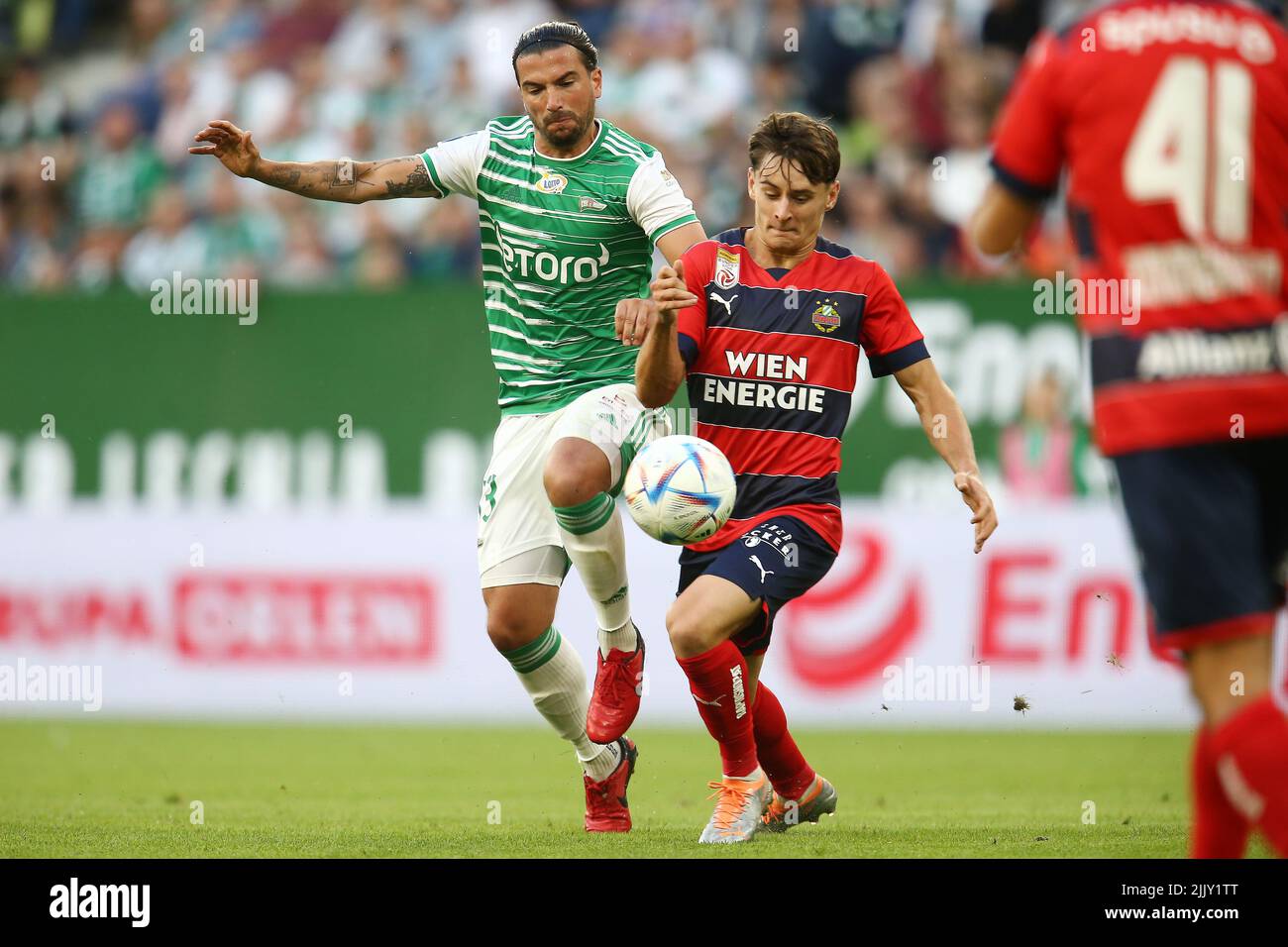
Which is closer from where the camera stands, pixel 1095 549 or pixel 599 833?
pixel 599 833

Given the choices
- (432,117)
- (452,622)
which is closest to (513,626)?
(452,622)

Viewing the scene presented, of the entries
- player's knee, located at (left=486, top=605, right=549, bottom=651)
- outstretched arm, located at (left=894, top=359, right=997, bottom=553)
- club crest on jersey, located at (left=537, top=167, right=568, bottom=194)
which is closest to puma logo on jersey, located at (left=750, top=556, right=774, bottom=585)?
outstretched arm, located at (left=894, top=359, right=997, bottom=553)

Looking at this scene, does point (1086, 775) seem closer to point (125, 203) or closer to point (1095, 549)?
point (1095, 549)

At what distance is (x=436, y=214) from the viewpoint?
1317 cm

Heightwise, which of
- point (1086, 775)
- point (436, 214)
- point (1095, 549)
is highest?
point (436, 214)

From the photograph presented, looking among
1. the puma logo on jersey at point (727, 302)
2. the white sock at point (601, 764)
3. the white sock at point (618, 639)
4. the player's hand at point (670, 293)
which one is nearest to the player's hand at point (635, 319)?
the player's hand at point (670, 293)

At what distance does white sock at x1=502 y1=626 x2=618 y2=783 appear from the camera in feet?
21.9

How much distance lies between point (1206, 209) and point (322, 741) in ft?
24.6

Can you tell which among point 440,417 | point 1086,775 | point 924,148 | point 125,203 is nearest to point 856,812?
point 1086,775

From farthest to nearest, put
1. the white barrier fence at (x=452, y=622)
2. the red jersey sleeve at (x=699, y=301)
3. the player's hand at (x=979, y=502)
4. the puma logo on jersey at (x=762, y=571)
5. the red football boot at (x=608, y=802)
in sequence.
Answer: the white barrier fence at (x=452, y=622), the red football boot at (x=608, y=802), the red jersey sleeve at (x=699, y=301), the puma logo on jersey at (x=762, y=571), the player's hand at (x=979, y=502)

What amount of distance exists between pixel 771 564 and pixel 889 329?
992 millimetres

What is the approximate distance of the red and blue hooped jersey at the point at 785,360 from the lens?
620 centimetres

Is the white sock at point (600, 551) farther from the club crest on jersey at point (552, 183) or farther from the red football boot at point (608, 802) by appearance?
the club crest on jersey at point (552, 183)

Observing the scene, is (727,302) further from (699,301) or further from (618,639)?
(618,639)
